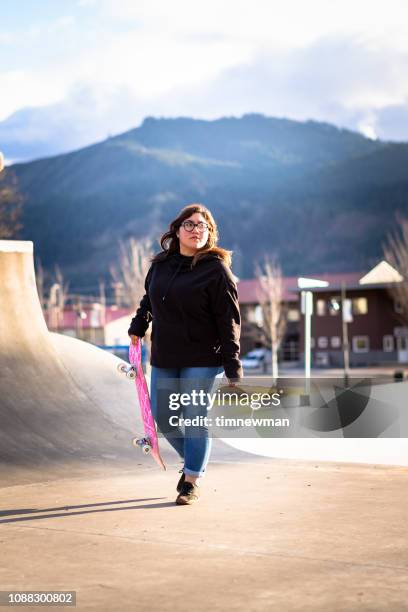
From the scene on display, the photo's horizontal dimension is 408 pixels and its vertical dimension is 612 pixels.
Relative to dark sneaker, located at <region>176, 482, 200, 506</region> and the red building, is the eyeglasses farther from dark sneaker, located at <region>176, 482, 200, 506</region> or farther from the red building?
the red building

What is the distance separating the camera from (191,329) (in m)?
6.05

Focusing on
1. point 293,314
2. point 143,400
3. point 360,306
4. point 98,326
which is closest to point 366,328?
point 360,306

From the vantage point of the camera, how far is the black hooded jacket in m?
5.98

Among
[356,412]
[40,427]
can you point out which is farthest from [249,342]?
[40,427]

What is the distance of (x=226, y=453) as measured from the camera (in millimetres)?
8852

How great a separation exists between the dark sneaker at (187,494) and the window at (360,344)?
7526 cm

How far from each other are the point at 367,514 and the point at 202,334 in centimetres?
151

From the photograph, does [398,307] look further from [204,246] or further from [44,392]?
[204,246]

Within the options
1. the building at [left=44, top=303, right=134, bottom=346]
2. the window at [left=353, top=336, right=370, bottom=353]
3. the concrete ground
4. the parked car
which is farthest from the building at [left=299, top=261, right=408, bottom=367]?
the concrete ground

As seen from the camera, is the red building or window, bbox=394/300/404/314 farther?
the red building

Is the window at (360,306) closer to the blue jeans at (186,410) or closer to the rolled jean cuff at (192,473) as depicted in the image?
the blue jeans at (186,410)

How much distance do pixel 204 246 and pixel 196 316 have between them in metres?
0.49

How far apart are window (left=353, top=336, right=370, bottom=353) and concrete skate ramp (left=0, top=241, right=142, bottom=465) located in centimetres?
7170

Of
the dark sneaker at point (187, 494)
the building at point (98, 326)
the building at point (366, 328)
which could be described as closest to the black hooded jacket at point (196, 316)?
the dark sneaker at point (187, 494)
